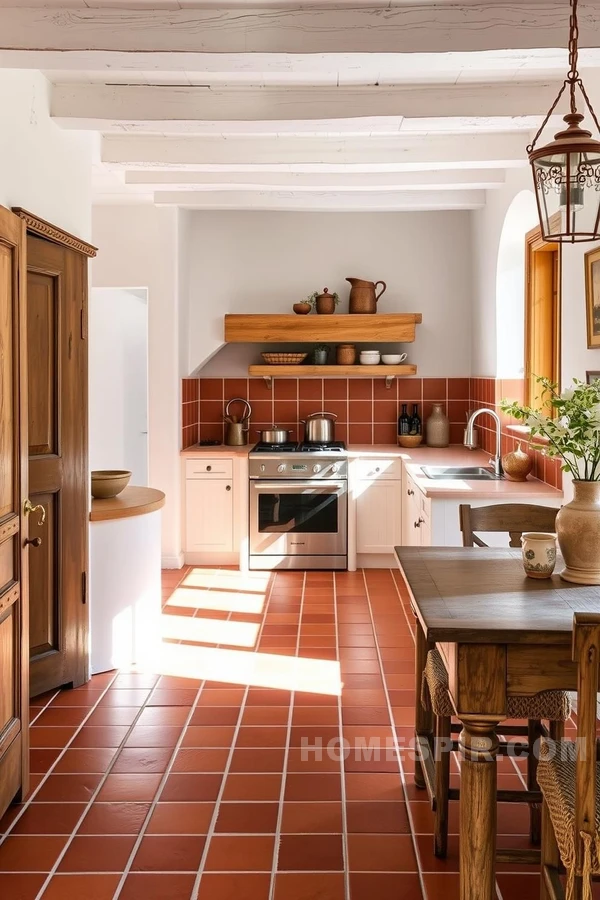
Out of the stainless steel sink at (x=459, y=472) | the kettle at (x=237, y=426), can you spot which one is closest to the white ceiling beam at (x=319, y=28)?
the stainless steel sink at (x=459, y=472)

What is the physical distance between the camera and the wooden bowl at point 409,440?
670 cm

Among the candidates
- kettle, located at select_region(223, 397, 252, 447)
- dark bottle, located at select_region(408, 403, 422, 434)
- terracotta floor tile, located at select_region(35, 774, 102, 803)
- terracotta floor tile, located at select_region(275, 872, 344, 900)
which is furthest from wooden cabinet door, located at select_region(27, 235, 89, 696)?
dark bottle, located at select_region(408, 403, 422, 434)

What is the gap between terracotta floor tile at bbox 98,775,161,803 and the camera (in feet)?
9.43

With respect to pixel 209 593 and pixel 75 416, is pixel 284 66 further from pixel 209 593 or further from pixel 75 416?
pixel 209 593

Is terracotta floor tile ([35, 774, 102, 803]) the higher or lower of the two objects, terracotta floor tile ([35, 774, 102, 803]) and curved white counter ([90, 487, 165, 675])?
the lower

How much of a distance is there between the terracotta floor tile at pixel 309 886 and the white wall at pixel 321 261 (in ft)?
15.7

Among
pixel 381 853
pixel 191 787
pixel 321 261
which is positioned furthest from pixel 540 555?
pixel 321 261

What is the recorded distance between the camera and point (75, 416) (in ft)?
12.9

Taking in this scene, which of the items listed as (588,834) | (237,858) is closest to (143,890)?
(237,858)

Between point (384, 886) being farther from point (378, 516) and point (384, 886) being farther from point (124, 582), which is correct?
point (378, 516)

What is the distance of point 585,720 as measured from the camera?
1.69m

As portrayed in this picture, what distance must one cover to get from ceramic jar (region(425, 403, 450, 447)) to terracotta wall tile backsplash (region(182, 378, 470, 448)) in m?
0.19

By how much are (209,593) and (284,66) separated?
11.5 ft

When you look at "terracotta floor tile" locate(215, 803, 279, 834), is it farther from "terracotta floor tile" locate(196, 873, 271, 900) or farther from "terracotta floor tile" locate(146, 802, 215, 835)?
"terracotta floor tile" locate(196, 873, 271, 900)
